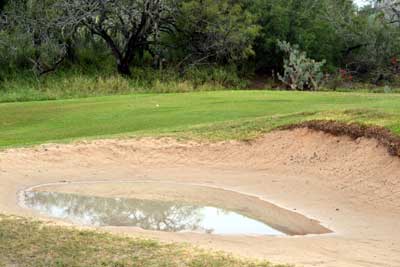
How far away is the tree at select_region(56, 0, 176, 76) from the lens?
113 ft

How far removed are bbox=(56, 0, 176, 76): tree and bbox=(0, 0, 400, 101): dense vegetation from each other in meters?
0.06

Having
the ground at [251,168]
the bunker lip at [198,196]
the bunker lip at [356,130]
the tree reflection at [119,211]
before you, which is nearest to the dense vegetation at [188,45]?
the ground at [251,168]

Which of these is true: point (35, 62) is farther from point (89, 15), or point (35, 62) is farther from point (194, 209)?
point (194, 209)

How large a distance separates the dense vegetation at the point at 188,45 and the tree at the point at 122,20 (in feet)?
0.19

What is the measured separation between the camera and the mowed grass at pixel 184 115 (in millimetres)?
15914

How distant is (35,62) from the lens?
3469 centimetres

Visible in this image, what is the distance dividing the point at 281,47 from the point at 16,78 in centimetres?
1533

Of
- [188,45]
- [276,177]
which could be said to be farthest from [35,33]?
[276,177]

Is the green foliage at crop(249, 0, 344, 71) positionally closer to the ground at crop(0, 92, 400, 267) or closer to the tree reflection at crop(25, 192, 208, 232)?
the ground at crop(0, 92, 400, 267)

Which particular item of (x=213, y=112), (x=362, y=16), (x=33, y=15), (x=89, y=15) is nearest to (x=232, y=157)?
(x=213, y=112)

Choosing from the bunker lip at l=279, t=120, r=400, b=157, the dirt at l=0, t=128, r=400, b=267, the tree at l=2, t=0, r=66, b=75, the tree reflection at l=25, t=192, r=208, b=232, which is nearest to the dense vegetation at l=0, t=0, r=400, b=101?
the tree at l=2, t=0, r=66, b=75

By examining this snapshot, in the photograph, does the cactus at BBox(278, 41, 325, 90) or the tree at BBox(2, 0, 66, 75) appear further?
the tree at BBox(2, 0, 66, 75)

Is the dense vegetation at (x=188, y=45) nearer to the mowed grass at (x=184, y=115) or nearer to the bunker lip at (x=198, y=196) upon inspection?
the mowed grass at (x=184, y=115)

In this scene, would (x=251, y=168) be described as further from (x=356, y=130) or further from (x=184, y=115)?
(x=184, y=115)
